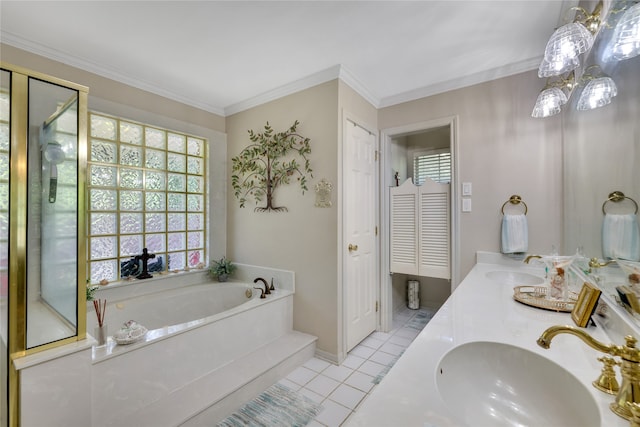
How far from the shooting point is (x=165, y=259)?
9.18ft

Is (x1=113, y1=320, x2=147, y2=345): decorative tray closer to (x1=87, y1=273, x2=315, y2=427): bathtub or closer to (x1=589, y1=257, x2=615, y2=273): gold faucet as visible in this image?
(x1=87, y1=273, x2=315, y2=427): bathtub

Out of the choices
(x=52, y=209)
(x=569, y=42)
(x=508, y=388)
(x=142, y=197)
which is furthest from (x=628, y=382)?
(x=142, y=197)

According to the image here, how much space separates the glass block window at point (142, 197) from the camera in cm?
236

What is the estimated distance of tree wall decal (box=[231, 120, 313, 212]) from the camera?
8.52 feet

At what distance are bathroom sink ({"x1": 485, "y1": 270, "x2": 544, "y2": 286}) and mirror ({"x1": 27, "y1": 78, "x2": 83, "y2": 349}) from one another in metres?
2.43

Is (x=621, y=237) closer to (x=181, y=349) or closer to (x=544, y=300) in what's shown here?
(x=544, y=300)

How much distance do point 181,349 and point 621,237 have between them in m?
2.25

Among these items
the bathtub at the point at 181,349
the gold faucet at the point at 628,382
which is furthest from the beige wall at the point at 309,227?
the gold faucet at the point at 628,382

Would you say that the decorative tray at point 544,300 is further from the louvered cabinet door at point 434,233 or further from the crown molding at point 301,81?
the crown molding at point 301,81

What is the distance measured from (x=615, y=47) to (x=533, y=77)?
147 cm

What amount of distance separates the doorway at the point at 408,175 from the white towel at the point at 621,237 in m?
1.37

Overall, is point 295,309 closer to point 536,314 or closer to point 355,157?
point 355,157

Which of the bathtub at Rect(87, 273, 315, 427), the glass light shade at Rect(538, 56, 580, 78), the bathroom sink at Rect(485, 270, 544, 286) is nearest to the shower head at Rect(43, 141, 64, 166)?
the bathtub at Rect(87, 273, 315, 427)

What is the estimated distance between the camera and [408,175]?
3939mm
